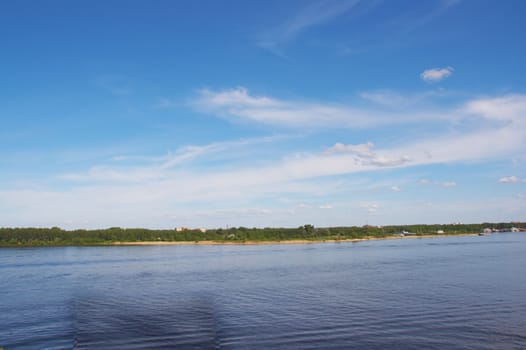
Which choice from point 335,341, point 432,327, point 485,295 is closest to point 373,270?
point 485,295

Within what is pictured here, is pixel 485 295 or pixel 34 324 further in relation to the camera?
pixel 485 295

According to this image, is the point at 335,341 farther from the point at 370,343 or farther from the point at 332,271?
the point at 332,271

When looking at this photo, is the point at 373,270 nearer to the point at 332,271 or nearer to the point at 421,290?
the point at 332,271

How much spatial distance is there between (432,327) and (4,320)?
3217cm

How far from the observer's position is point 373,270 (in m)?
68.2

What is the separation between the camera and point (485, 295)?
4181 cm

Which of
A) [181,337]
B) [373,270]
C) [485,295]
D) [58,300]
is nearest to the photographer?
[181,337]

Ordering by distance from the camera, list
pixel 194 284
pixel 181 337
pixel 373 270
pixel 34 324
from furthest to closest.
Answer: pixel 373 270
pixel 194 284
pixel 34 324
pixel 181 337

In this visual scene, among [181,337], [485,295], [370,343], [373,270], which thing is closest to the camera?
[370,343]

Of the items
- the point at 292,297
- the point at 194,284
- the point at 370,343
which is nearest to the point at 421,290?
the point at 292,297

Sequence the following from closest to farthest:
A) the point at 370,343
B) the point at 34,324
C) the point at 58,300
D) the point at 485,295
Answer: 1. the point at 370,343
2. the point at 34,324
3. the point at 485,295
4. the point at 58,300

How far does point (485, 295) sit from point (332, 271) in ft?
93.6

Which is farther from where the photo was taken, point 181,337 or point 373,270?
point 373,270

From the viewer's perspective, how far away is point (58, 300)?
4506 cm
